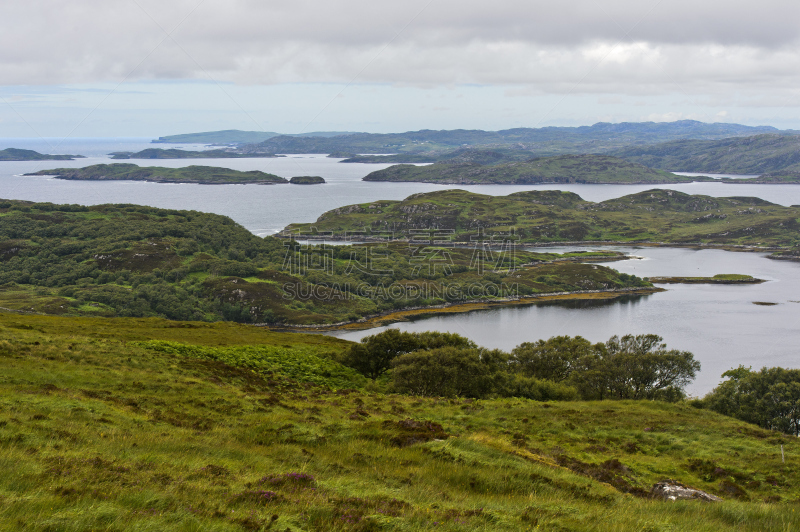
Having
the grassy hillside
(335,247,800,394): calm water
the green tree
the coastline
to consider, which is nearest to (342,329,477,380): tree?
the green tree

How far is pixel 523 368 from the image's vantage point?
51188 mm

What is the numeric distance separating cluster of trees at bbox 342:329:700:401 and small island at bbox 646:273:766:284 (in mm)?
129295

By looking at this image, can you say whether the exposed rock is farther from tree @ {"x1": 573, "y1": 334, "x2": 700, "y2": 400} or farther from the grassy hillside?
tree @ {"x1": 573, "y1": 334, "x2": 700, "y2": 400}

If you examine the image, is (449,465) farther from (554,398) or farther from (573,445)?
(554,398)

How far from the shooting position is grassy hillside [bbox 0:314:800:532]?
10.5m

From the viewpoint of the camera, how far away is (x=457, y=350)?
44.9 meters

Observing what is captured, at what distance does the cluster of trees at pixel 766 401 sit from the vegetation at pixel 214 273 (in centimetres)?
9992

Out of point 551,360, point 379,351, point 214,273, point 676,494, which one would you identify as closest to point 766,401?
point 551,360

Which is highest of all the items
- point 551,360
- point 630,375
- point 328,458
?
point 328,458

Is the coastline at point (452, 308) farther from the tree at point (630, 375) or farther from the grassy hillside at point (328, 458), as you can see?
the grassy hillside at point (328, 458)

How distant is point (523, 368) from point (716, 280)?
494 feet

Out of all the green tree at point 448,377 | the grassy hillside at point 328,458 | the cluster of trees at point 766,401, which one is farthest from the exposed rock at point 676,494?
the cluster of trees at point 766,401

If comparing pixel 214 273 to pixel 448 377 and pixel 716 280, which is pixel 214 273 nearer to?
pixel 448 377

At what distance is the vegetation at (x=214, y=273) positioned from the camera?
127625 millimetres
